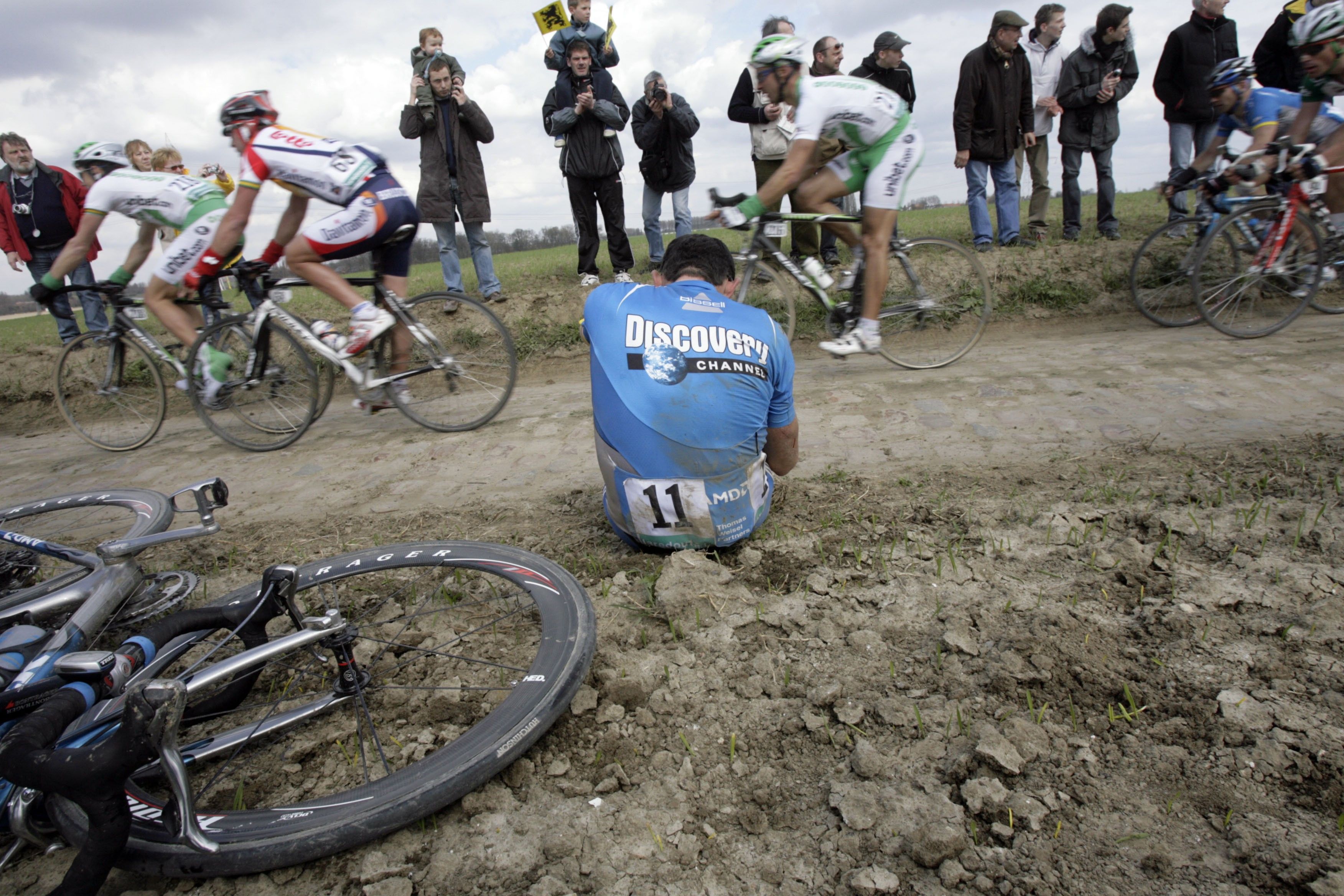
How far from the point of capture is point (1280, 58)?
811cm

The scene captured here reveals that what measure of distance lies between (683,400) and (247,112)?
4528 millimetres

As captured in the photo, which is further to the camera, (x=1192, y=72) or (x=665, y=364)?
(x=1192, y=72)

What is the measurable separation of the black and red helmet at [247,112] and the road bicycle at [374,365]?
1064 millimetres

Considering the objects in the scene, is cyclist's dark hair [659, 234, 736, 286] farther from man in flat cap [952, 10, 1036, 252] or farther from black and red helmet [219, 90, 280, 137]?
man in flat cap [952, 10, 1036, 252]

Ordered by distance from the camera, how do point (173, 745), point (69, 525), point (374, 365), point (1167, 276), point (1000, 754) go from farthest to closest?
point (1167, 276) < point (374, 365) < point (69, 525) < point (1000, 754) < point (173, 745)

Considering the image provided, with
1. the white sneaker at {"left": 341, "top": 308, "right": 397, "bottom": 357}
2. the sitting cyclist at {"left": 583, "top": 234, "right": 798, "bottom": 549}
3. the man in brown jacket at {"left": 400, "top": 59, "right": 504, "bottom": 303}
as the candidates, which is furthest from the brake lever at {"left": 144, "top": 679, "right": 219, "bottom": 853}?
the man in brown jacket at {"left": 400, "top": 59, "right": 504, "bottom": 303}

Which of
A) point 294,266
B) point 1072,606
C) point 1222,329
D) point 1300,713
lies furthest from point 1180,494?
point 294,266

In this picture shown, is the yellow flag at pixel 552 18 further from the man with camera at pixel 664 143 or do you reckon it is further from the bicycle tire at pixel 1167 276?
the bicycle tire at pixel 1167 276

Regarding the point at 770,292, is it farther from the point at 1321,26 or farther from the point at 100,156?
the point at 100,156

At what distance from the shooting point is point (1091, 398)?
16.7 feet

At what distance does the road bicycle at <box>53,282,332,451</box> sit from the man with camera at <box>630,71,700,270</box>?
4.27 m

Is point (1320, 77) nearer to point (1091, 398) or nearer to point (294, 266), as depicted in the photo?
point (1091, 398)

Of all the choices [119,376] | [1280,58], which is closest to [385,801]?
[119,376]

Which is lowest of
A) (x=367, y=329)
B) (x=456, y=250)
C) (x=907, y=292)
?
(x=907, y=292)
